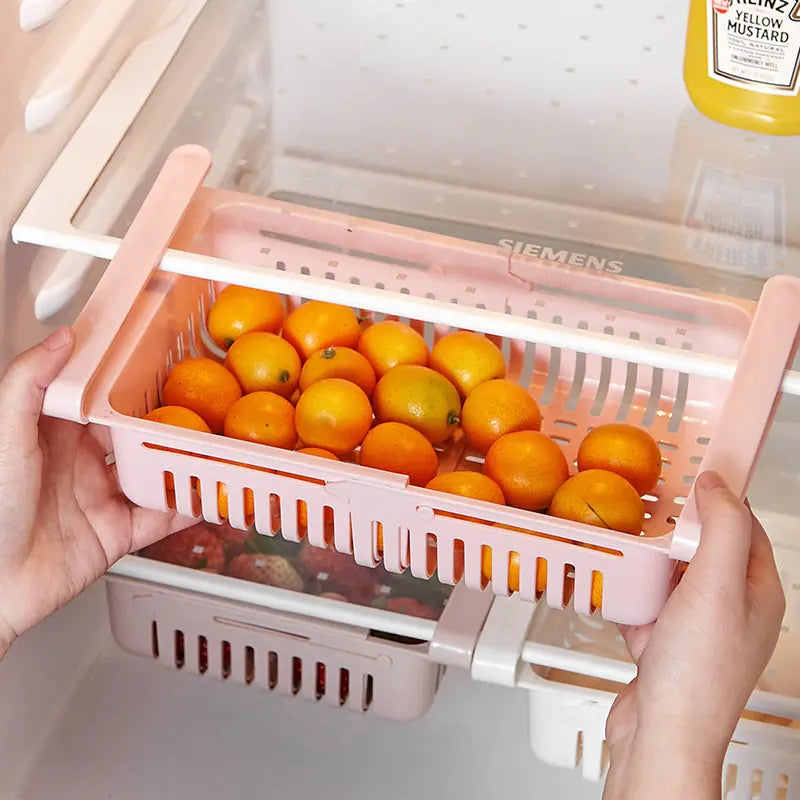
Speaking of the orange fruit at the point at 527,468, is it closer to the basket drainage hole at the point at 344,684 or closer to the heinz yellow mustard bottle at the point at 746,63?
the heinz yellow mustard bottle at the point at 746,63

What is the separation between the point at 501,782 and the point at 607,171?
73cm

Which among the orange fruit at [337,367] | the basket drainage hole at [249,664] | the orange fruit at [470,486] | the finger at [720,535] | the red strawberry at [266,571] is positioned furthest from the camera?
the basket drainage hole at [249,664]

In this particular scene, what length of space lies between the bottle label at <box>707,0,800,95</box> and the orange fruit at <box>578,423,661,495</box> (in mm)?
378

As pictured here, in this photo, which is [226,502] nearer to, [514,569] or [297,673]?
[514,569]

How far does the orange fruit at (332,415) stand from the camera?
1.04m

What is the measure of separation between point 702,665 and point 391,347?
38 centimetres

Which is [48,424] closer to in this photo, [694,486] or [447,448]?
[447,448]

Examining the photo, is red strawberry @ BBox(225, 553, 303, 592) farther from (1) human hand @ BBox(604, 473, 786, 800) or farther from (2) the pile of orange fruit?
(1) human hand @ BBox(604, 473, 786, 800)

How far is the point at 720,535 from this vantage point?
89 centimetres

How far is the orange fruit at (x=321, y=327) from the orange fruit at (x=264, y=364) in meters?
0.02

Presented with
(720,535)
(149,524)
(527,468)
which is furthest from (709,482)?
(149,524)

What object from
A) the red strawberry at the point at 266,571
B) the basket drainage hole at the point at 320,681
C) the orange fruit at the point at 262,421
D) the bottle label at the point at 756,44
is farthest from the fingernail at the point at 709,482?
the basket drainage hole at the point at 320,681

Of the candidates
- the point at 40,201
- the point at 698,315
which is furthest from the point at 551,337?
the point at 40,201

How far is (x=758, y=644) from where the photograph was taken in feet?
3.19
